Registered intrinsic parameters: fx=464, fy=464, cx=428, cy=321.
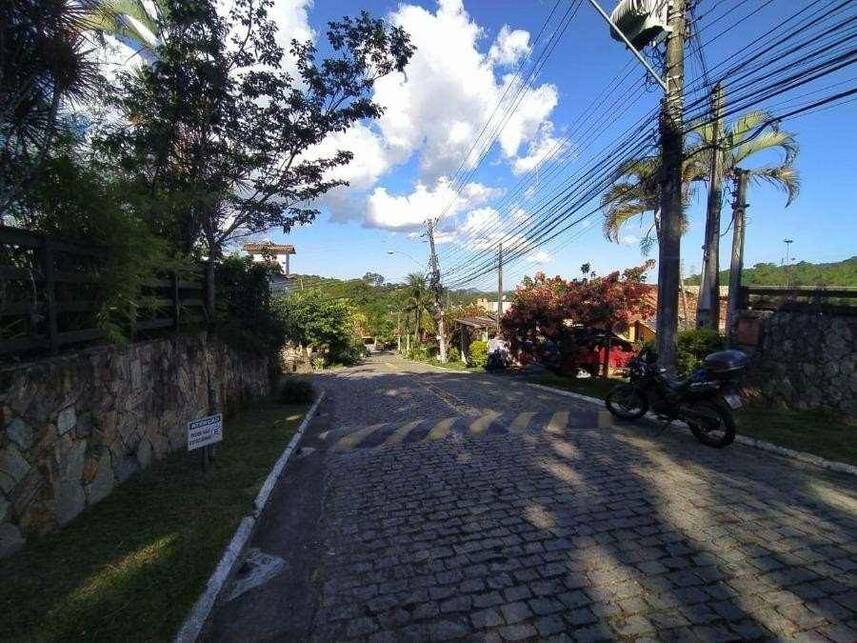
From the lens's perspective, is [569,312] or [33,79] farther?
[569,312]

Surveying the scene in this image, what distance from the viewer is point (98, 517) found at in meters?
4.50

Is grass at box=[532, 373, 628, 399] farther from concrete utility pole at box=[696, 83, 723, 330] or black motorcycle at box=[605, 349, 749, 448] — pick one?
black motorcycle at box=[605, 349, 749, 448]

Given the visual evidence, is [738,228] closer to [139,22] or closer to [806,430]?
[806,430]

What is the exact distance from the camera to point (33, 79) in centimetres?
527

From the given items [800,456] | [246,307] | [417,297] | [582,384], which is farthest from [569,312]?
[417,297]

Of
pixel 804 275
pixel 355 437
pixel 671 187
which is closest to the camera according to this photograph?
pixel 355 437

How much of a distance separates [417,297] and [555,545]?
42901mm

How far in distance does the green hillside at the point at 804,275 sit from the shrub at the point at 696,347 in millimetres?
1632

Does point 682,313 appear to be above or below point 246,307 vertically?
above

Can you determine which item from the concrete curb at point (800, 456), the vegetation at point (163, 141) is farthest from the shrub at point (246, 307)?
the concrete curb at point (800, 456)

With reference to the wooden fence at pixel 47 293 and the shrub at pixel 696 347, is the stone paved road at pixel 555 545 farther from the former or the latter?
the shrub at pixel 696 347

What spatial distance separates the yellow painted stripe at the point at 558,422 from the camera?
7.80 m

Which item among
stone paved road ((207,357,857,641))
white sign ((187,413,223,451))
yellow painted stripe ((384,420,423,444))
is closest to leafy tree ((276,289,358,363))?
yellow painted stripe ((384,420,423,444))

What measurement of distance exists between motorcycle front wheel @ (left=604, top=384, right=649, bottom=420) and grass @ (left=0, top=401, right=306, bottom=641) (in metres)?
6.07
